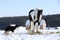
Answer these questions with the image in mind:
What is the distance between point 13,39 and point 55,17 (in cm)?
3958

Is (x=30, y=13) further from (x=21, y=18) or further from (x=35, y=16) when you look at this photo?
(x=21, y=18)

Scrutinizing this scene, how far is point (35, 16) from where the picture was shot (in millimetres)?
16422

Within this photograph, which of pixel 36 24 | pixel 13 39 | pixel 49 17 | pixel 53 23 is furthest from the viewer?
pixel 49 17

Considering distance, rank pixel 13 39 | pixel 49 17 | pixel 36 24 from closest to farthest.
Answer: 1. pixel 13 39
2. pixel 36 24
3. pixel 49 17

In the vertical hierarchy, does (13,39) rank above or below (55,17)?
above

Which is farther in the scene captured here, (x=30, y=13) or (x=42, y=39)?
(x=30, y=13)

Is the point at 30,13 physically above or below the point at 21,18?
above

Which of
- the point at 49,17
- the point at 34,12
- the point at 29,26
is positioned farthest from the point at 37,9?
the point at 49,17

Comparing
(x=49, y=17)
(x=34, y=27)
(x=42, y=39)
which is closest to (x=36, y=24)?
(x=34, y=27)

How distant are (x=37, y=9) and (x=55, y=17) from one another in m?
33.5

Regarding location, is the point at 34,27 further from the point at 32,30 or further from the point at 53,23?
the point at 53,23

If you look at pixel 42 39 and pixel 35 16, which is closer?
pixel 42 39

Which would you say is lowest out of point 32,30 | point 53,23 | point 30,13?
point 53,23

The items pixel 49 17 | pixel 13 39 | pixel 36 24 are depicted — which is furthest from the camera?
pixel 49 17
